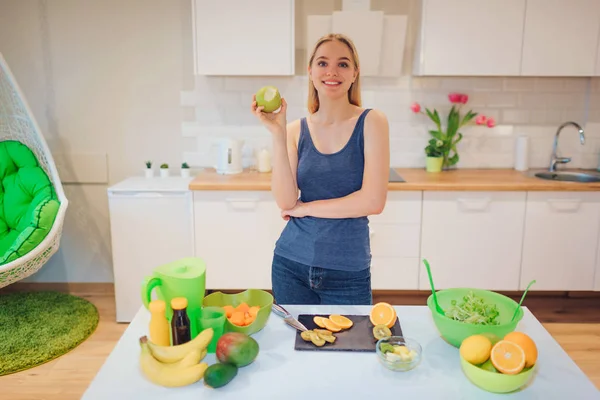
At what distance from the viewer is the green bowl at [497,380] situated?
1.07 m

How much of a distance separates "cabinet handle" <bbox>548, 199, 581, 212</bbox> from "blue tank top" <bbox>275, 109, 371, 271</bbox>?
1.77m

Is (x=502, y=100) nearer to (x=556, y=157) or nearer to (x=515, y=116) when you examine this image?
(x=515, y=116)

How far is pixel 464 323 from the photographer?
123cm

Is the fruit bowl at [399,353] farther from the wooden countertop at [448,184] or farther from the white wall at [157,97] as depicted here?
A: the white wall at [157,97]

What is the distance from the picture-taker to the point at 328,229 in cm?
162

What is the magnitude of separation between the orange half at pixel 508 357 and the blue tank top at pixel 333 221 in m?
0.56

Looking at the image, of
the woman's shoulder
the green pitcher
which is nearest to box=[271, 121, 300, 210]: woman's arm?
the woman's shoulder

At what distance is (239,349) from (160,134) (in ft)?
8.44

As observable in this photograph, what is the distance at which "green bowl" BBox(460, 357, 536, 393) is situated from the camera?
3.52ft

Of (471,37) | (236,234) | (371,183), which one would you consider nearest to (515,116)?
(471,37)

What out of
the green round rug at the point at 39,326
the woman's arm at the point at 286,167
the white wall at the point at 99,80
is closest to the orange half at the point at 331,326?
the woman's arm at the point at 286,167

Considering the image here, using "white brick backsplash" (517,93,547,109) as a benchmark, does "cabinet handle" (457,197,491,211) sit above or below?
below

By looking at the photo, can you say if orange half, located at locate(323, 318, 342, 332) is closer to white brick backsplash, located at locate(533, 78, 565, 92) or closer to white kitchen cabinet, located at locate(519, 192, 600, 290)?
white kitchen cabinet, located at locate(519, 192, 600, 290)

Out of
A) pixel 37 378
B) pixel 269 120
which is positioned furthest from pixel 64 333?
pixel 269 120
